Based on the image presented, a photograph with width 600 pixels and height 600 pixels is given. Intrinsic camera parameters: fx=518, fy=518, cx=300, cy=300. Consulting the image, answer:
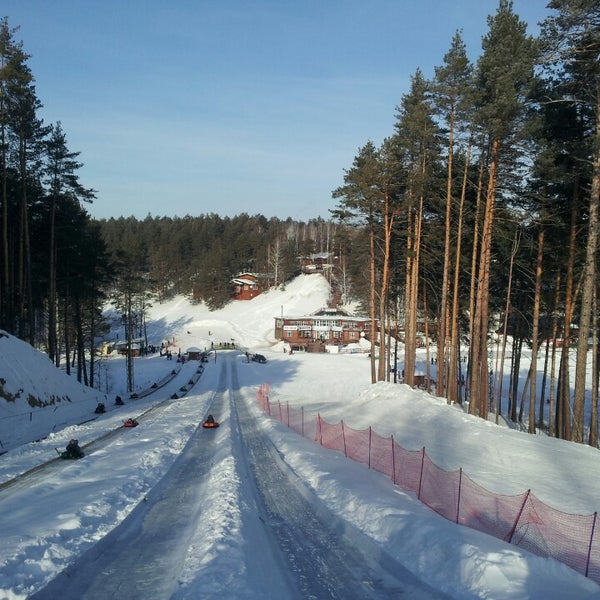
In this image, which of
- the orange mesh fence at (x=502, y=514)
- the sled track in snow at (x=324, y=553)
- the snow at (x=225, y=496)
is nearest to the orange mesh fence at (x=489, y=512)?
the orange mesh fence at (x=502, y=514)

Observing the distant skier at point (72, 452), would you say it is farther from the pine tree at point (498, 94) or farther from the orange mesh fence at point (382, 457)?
the pine tree at point (498, 94)

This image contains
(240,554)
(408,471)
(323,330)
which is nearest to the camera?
(240,554)

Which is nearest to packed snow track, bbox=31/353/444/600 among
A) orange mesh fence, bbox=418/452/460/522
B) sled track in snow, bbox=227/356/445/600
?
sled track in snow, bbox=227/356/445/600

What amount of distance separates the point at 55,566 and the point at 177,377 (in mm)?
47916

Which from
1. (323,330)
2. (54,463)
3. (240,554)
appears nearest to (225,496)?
(240,554)

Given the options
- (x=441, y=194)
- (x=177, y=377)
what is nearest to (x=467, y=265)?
(x=441, y=194)

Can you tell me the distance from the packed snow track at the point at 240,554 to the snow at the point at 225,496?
0.04 meters

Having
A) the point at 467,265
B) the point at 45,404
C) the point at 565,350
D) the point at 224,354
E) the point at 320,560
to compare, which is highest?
the point at 467,265

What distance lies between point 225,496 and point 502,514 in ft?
18.6

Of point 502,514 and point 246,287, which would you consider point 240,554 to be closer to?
point 502,514

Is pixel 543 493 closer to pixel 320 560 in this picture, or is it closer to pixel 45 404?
pixel 320 560

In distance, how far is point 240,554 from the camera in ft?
25.3

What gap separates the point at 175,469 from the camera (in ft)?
48.7

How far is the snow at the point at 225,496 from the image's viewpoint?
7.09 meters
